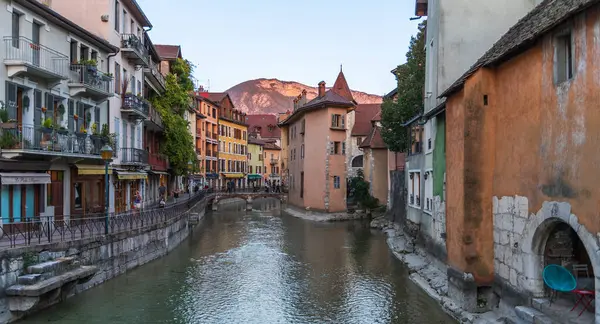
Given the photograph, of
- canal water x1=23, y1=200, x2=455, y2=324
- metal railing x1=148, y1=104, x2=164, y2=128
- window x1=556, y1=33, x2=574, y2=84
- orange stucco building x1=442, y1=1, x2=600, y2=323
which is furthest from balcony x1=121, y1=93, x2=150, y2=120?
window x1=556, y1=33, x2=574, y2=84

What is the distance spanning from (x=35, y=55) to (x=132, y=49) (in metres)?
9.81

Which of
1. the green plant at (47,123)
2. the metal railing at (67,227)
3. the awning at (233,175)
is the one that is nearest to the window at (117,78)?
the metal railing at (67,227)

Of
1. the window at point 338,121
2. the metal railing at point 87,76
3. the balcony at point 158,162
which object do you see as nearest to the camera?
the metal railing at point 87,76

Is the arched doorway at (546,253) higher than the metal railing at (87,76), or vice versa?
the metal railing at (87,76)

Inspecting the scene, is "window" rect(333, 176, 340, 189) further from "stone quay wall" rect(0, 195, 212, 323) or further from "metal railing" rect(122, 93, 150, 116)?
"metal railing" rect(122, 93, 150, 116)

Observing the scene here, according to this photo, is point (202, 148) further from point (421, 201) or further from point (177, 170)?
point (421, 201)

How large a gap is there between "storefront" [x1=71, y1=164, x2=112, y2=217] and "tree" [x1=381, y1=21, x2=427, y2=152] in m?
18.3

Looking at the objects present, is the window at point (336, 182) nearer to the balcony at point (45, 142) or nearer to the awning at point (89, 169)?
the awning at point (89, 169)

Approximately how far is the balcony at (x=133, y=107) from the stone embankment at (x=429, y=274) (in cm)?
1775

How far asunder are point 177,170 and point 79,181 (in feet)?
61.8

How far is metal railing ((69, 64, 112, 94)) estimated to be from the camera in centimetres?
2206

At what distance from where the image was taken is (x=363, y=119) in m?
64.7

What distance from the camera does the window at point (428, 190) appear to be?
75.6ft

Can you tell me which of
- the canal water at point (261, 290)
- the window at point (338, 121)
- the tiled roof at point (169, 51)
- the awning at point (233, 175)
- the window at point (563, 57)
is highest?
the tiled roof at point (169, 51)
